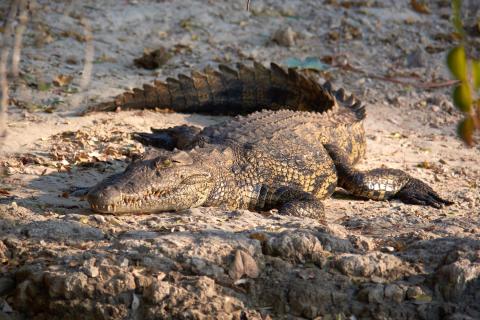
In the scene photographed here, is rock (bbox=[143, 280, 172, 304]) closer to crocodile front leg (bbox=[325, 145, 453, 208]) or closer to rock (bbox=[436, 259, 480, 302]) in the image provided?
rock (bbox=[436, 259, 480, 302])

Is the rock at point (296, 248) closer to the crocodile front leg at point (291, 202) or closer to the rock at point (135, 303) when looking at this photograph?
the rock at point (135, 303)

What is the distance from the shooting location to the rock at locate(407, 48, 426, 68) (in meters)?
10.6

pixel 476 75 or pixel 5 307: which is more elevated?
pixel 476 75

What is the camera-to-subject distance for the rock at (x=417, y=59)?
10633 millimetres

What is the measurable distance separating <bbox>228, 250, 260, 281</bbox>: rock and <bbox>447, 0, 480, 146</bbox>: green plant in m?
2.51

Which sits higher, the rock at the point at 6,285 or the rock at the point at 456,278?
the rock at the point at 456,278

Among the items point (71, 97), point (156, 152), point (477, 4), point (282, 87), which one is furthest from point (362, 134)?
point (477, 4)

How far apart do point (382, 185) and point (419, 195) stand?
346 millimetres

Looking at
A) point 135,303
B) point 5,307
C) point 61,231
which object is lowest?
point 5,307

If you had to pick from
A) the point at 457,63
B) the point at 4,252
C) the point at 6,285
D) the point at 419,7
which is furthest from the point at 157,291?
the point at 419,7

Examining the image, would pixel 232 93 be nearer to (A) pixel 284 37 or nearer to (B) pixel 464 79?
(A) pixel 284 37

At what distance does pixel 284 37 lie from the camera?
10820mm

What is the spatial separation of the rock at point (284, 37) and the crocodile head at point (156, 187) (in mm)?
5348

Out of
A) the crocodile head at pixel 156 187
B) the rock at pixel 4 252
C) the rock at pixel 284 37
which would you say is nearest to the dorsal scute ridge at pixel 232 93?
the rock at pixel 284 37
